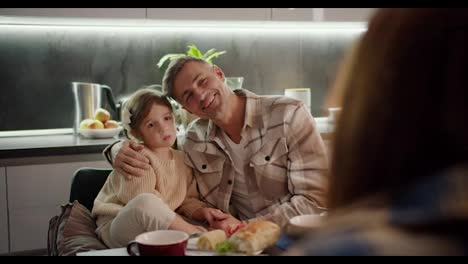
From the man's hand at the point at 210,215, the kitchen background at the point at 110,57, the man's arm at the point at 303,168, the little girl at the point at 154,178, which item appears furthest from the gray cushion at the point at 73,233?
the kitchen background at the point at 110,57

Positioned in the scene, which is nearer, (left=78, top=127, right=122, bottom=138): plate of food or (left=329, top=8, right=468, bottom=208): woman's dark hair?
(left=329, top=8, right=468, bottom=208): woman's dark hair

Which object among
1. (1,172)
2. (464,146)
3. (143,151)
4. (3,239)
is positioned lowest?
(3,239)

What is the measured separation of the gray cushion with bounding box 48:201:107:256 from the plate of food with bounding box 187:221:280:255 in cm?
36

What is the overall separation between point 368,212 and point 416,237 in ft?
0.15

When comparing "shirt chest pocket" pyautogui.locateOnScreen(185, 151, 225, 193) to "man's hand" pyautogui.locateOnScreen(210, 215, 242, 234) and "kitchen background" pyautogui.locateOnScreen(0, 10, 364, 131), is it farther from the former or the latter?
"kitchen background" pyautogui.locateOnScreen(0, 10, 364, 131)

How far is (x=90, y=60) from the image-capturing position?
2.95 meters

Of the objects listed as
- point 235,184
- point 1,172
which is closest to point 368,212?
point 235,184

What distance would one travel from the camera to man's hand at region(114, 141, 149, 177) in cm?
158

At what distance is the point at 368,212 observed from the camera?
1.46ft

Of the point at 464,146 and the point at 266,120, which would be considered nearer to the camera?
the point at 464,146

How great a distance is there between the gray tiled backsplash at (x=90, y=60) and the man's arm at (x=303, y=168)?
1543mm

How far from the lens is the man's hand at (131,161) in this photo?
1580 millimetres

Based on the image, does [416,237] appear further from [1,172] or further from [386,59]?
[1,172]

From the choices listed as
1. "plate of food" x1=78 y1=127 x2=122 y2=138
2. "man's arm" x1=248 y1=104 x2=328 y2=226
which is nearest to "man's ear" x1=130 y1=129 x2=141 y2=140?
"man's arm" x1=248 y1=104 x2=328 y2=226
